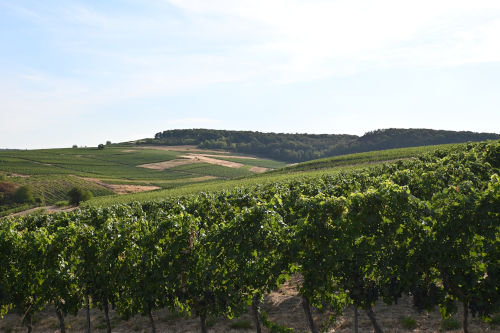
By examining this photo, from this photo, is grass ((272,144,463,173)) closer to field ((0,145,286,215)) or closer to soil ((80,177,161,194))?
field ((0,145,286,215))

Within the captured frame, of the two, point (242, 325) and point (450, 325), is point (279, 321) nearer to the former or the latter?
point (242, 325)

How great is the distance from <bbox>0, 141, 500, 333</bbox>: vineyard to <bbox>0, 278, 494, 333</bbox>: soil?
71cm

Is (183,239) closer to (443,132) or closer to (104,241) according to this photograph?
(104,241)

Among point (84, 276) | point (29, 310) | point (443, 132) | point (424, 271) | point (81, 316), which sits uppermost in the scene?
point (443, 132)

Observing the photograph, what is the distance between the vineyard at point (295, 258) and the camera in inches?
397

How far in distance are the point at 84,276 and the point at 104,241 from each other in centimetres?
160

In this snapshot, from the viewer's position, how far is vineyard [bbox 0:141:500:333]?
10.1m

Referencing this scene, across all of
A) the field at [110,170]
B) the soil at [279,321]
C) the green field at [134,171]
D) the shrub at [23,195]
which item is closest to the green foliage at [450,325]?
the soil at [279,321]

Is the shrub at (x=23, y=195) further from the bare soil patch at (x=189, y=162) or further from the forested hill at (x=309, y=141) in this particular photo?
the forested hill at (x=309, y=141)

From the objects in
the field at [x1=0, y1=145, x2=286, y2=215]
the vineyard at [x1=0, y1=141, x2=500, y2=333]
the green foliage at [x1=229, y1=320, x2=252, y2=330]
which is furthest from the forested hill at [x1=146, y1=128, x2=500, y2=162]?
the green foliage at [x1=229, y1=320, x2=252, y2=330]

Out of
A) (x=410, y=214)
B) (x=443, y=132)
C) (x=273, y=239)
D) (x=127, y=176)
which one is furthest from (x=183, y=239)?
(x=443, y=132)

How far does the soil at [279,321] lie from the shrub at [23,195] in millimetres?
62291

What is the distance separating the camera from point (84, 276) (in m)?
13.2

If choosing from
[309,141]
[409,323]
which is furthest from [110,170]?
[309,141]
